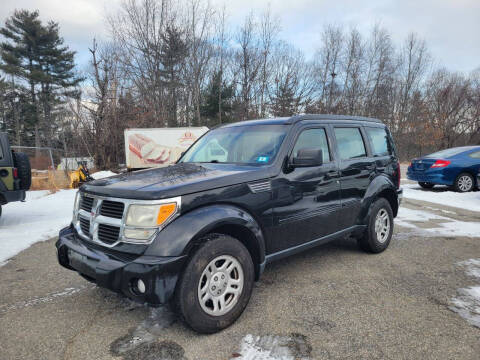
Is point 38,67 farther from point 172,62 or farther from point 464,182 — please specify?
point 464,182

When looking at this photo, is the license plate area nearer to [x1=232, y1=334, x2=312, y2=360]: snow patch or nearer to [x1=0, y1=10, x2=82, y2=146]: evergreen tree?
[x1=232, y1=334, x2=312, y2=360]: snow patch

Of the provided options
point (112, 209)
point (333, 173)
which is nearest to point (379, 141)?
point (333, 173)

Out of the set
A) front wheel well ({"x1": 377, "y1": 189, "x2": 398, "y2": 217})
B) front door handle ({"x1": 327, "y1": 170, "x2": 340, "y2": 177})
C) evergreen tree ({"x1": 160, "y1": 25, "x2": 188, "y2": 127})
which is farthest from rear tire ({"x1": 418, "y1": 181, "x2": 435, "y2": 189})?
evergreen tree ({"x1": 160, "y1": 25, "x2": 188, "y2": 127})

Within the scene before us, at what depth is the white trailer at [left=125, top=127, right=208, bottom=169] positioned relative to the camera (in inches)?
658

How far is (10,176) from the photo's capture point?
600cm

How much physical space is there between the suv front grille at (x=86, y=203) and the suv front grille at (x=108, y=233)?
0.95 feet

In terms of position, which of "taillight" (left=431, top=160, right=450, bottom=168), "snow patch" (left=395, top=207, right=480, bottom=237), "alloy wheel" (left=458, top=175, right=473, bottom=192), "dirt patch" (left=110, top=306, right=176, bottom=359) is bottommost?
"dirt patch" (left=110, top=306, right=176, bottom=359)

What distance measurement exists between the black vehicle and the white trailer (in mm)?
10429

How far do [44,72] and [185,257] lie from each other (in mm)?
38242

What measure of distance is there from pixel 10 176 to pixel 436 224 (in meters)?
8.44

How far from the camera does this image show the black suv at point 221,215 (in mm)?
2281

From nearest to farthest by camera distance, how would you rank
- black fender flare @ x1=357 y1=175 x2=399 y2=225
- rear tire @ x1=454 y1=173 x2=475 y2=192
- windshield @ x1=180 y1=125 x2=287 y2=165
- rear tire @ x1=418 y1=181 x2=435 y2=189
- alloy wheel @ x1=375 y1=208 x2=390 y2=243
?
windshield @ x1=180 y1=125 x2=287 y2=165 < black fender flare @ x1=357 y1=175 x2=399 y2=225 < alloy wheel @ x1=375 y1=208 x2=390 y2=243 < rear tire @ x1=454 y1=173 x2=475 y2=192 < rear tire @ x1=418 y1=181 x2=435 y2=189

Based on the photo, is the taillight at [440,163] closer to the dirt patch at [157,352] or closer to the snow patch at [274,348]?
the snow patch at [274,348]

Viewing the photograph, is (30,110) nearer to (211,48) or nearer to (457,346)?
(211,48)
